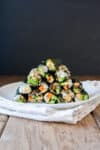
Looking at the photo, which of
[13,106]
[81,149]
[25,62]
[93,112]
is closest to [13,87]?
[13,106]

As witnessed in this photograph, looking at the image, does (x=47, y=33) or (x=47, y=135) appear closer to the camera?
(x=47, y=135)

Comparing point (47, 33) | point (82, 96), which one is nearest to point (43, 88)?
point (82, 96)

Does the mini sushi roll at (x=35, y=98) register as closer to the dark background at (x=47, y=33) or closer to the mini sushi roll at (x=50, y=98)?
the mini sushi roll at (x=50, y=98)

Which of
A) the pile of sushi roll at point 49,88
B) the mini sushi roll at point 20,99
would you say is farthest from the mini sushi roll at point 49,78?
the mini sushi roll at point 20,99

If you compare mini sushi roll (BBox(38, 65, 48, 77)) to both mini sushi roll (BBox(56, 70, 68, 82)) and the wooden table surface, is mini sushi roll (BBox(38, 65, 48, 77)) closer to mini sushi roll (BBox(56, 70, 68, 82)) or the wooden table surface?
mini sushi roll (BBox(56, 70, 68, 82))

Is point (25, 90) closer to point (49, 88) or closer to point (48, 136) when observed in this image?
point (49, 88)

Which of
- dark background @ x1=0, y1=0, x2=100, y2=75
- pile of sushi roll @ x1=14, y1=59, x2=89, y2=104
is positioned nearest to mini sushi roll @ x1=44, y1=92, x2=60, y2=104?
pile of sushi roll @ x1=14, y1=59, x2=89, y2=104

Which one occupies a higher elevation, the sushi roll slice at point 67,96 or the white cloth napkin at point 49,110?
the sushi roll slice at point 67,96
